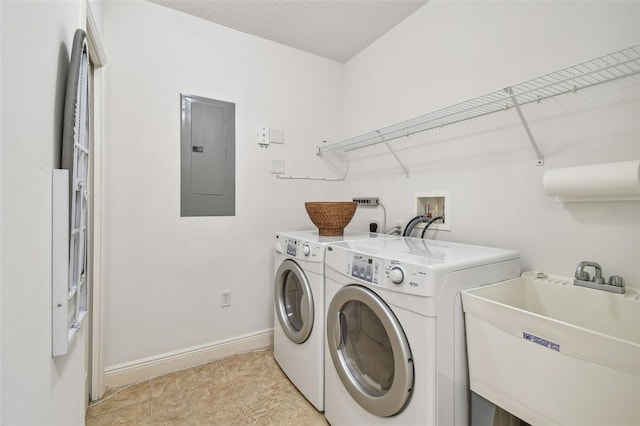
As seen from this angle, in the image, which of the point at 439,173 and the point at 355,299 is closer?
the point at 355,299

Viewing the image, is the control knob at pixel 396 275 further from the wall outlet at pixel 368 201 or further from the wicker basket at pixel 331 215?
the wall outlet at pixel 368 201

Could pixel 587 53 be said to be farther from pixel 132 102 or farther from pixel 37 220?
pixel 132 102

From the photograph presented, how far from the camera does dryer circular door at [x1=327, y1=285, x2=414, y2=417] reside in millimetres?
1050

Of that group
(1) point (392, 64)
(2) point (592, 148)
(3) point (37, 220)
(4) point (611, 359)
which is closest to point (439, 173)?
(2) point (592, 148)

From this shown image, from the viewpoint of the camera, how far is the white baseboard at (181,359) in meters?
1.79

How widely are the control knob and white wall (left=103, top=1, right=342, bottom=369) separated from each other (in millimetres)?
1420

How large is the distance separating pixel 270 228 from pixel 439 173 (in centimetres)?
133

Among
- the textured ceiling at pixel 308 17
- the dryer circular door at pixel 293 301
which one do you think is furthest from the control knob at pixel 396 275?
the textured ceiling at pixel 308 17

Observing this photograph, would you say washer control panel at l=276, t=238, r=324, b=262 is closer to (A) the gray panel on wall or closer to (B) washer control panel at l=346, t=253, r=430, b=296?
(B) washer control panel at l=346, t=253, r=430, b=296

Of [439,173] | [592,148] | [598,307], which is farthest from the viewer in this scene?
[439,173]

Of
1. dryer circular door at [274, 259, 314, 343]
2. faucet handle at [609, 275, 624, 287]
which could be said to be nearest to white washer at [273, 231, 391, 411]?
dryer circular door at [274, 259, 314, 343]

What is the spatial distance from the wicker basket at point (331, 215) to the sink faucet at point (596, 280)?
3.70 ft

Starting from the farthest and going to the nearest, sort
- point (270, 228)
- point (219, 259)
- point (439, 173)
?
point (270, 228) < point (219, 259) < point (439, 173)

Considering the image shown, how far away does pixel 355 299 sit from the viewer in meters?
1.25
